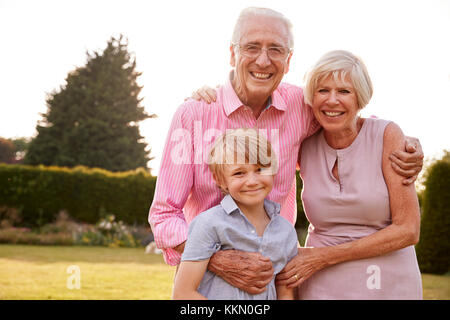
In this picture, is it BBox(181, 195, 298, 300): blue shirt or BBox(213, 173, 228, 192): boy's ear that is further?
BBox(213, 173, 228, 192): boy's ear

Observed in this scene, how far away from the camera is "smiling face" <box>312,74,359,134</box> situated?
255 centimetres

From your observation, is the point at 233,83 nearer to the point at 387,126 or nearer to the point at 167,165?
the point at 167,165

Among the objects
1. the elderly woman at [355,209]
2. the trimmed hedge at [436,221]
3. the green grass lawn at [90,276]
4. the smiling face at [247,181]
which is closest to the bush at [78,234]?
the green grass lawn at [90,276]

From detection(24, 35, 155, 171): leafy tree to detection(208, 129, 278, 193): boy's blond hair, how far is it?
26.9 metres

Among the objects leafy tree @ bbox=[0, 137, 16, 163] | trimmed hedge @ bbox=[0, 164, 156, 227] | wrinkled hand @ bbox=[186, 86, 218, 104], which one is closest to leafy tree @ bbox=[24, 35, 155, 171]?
leafy tree @ bbox=[0, 137, 16, 163]

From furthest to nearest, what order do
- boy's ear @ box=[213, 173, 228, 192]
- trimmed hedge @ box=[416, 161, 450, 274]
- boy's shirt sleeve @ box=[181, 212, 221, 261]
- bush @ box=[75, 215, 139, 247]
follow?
bush @ box=[75, 215, 139, 247], trimmed hedge @ box=[416, 161, 450, 274], boy's ear @ box=[213, 173, 228, 192], boy's shirt sleeve @ box=[181, 212, 221, 261]

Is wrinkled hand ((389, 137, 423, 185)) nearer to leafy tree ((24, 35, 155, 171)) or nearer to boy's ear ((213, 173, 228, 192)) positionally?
boy's ear ((213, 173, 228, 192))

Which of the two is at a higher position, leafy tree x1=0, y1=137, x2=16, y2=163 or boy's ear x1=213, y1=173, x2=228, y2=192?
leafy tree x1=0, y1=137, x2=16, y2=163

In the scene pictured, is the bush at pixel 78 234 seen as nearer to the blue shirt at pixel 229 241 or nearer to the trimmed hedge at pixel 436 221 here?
the trimmed hedge at pixel 436 221

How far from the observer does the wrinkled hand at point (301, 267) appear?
2.44 metres

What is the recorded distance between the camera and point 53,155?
29.2 metres

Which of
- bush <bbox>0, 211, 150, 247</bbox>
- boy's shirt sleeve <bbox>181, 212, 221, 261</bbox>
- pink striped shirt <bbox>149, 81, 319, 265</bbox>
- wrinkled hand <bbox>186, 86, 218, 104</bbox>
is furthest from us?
bush <bbox>0, 211, 150, 247</bbox>

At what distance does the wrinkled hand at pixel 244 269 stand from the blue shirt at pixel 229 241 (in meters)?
0.04

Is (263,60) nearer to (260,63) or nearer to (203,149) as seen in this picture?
(260,63)
